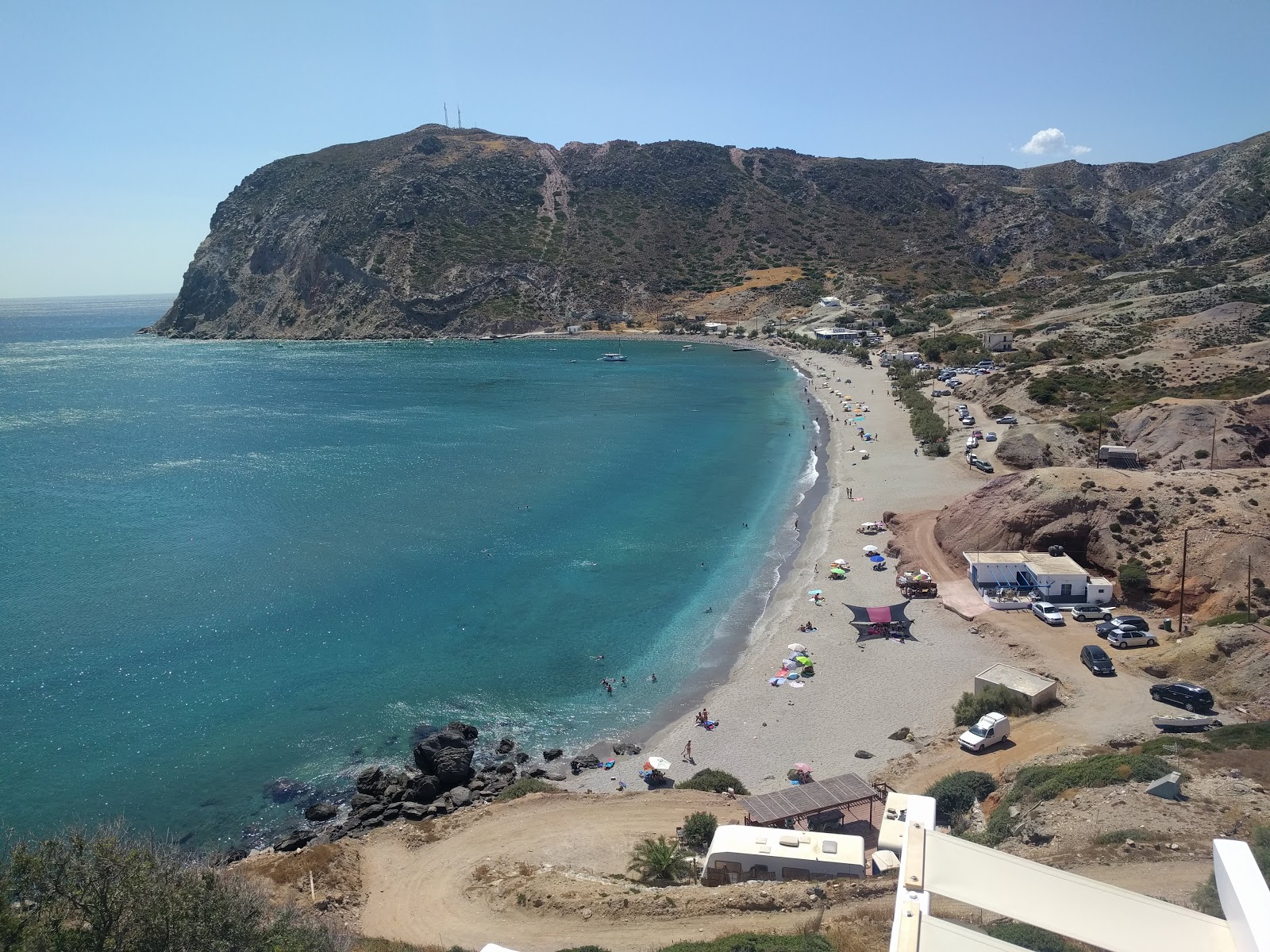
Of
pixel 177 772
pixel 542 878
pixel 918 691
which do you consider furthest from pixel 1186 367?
pixel 177 772

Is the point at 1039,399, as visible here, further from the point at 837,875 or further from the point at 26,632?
the point at 26,632

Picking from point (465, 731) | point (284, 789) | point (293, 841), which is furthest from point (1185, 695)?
point (284, 789)

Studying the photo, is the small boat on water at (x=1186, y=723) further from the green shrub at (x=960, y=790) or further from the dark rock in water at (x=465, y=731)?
the dark rock in water at (x=465, y=731)

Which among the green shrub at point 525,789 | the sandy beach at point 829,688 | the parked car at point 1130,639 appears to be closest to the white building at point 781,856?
the sandy beach at point 829,688

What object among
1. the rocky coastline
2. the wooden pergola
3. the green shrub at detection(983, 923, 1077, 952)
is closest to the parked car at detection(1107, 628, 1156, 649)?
the wooden pergola

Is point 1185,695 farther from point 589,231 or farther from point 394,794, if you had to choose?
point 589,231
